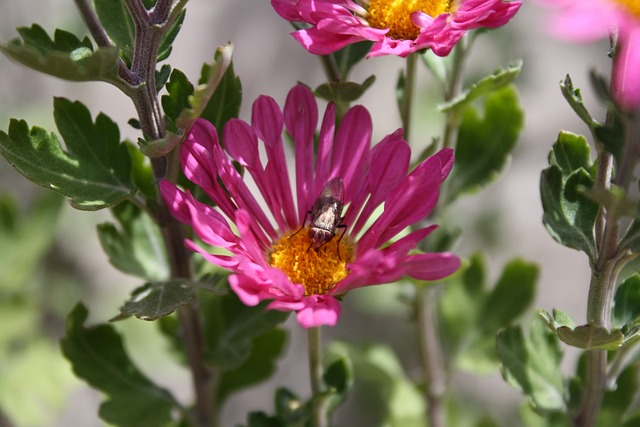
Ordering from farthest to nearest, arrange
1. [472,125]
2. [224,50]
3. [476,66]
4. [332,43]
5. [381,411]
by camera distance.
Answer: [476,66], [381,411], [472,125], [332,43], [224,50]

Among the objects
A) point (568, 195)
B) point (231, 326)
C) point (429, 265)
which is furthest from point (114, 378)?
point (568, 195)

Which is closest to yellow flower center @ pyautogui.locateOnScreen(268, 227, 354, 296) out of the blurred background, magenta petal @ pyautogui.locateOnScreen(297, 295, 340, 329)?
magenta petal @ pyautogui.locateOnScreen(297, 295, 340, 329)

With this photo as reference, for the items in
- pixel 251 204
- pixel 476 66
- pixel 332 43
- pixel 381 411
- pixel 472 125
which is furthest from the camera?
pixel 476 66

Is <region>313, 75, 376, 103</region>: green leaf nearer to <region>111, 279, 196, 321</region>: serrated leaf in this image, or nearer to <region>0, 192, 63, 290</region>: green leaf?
<region>111, 279, 196, 321</region>: serrated leaf

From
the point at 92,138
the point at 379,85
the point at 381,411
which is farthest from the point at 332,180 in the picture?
the point at 379,85

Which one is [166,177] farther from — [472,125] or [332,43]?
[472,125]

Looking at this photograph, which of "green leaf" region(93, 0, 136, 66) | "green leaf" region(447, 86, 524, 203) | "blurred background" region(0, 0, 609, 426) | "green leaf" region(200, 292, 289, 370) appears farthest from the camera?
"blurred background" region(0, 0, 609, 426)

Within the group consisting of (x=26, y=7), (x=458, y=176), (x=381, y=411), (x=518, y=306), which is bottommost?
(x=381, y=411)
